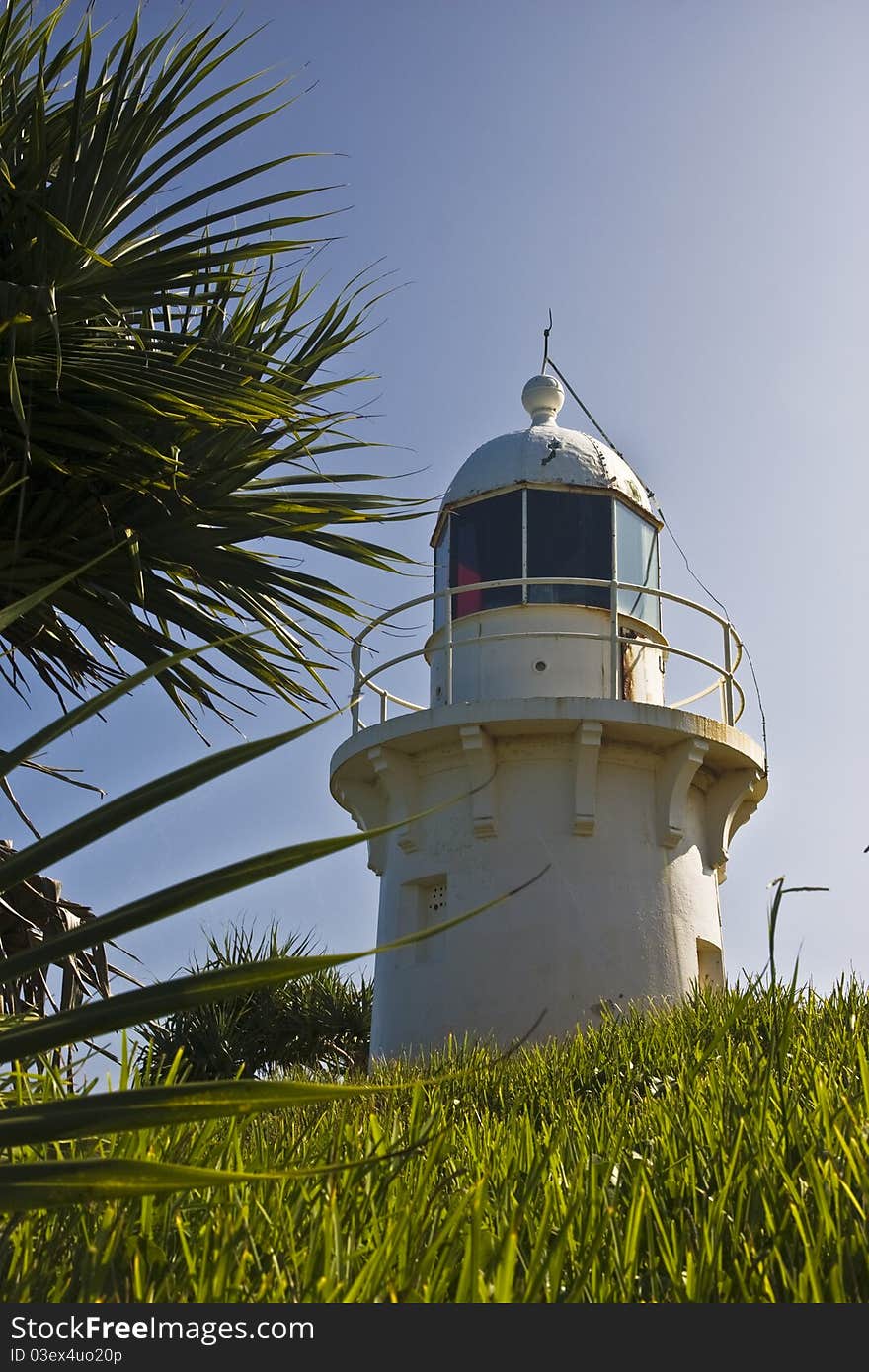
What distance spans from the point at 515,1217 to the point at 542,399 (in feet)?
39.3

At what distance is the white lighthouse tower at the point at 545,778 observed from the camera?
1027cm

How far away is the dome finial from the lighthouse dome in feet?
1.03

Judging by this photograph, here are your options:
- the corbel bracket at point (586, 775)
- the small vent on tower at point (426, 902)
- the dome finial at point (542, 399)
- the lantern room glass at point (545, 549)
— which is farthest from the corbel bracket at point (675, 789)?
the dome finial at point (542, 399)

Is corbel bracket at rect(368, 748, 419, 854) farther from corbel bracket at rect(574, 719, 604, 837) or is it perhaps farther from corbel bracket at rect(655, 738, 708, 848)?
corbel bracket at rect(655, 738, 708, 848)

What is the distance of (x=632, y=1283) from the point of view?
1583mm

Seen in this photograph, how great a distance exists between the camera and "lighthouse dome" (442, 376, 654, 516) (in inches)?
468

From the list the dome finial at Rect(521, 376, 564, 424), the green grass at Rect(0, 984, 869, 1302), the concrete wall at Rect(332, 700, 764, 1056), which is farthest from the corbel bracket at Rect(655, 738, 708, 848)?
the green grass at Rect(0, 984, 869, 1302)

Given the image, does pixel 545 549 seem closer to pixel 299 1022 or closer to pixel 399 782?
pixel 399 782

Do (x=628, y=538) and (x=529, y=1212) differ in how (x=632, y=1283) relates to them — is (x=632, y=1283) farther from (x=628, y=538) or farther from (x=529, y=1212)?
(x=628, y=538)

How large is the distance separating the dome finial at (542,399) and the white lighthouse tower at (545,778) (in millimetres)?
874

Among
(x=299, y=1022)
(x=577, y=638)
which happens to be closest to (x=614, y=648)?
(x=577, y=638)

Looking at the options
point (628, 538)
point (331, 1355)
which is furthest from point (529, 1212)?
point (628, 538)

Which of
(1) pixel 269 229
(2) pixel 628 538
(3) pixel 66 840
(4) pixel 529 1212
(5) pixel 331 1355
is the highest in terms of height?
(2) pixel 628 538

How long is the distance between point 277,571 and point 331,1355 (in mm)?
3406
